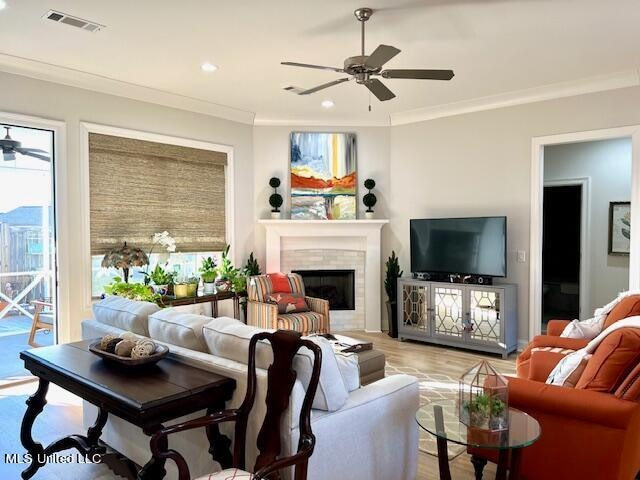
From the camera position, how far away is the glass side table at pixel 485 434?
1.98 m

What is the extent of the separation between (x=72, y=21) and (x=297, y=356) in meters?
3.16

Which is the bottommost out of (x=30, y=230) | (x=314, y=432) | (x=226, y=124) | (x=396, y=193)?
(x=314, y=432)

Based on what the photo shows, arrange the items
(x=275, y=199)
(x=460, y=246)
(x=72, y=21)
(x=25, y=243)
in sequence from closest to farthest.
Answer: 1. (x=72, y=21)
2. (x=25, y=243)
3. (x=460, y=246)
4. (x=275, y=199)

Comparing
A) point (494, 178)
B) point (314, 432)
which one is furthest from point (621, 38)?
point (314, 432)

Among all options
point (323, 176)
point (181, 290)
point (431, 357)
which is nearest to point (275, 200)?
point (323, 176)

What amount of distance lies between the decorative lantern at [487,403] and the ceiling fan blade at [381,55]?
194 cm

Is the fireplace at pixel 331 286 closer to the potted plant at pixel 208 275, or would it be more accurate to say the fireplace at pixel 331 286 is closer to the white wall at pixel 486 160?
the white wall at pixel 486 160

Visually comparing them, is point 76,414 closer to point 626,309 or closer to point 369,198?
point 626,309

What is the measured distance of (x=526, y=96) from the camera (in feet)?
17.4

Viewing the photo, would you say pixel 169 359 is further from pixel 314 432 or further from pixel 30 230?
pixel 30 230

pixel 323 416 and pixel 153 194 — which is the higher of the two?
pixel 153 194

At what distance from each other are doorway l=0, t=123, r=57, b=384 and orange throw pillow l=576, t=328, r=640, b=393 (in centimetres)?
464

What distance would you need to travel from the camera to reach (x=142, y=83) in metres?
5.02

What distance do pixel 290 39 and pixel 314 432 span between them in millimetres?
3087
